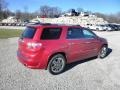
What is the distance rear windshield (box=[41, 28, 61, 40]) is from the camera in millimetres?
6706

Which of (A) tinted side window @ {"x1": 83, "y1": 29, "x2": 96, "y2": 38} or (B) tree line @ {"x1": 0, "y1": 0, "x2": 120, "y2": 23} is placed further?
(B) tree line @ {"x1": 0, "y1": 0, "x2": 120, "y2": 23}

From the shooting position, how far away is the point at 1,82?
6117mm

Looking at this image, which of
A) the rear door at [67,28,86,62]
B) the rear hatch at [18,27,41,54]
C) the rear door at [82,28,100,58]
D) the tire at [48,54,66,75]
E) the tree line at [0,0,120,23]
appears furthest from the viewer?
the tree line at [0,0,120,23]

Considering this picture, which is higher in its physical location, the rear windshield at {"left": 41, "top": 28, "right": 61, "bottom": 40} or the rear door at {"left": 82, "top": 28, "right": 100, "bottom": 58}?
the rear windshield at {"left": 41, "top": 28, "right": 61, "bottom": 40}

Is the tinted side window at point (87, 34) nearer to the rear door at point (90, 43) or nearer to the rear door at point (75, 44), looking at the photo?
the rear door at point (90, 43)

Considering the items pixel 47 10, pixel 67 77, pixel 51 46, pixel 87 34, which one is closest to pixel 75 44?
pixel 87 34

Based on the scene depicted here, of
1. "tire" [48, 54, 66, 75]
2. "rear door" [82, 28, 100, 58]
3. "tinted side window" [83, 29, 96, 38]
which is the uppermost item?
"tinted side window" [83, 29, 96, 38]

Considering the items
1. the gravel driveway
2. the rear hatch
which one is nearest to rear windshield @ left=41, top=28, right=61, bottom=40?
the rear hatch

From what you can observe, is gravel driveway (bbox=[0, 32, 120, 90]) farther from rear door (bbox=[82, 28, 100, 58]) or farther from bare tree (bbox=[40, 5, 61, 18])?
bare tree (bbox=[40, 5, 61, 18])

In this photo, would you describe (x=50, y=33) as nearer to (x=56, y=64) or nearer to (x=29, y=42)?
(x=29, y=42)

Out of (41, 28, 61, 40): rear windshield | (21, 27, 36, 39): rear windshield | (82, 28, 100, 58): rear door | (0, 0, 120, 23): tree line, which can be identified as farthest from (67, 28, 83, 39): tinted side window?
(0, 0, 120, 23): tree line

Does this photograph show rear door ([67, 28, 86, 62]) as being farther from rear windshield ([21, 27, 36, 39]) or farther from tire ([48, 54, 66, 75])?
rear windshield ([21, 27, 36, 39])

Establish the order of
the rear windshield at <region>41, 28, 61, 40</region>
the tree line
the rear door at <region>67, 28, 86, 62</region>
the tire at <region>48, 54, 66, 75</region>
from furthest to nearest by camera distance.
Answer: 1. the tree line
2. the rear door at <region>67, 28, 86, 62</region>
3. the tire at <region>48, 54, 66, 75</region>
4. the rear windshield at <region>41, 28, 61, 40</region>

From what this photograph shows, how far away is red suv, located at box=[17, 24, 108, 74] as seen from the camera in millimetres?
6602
